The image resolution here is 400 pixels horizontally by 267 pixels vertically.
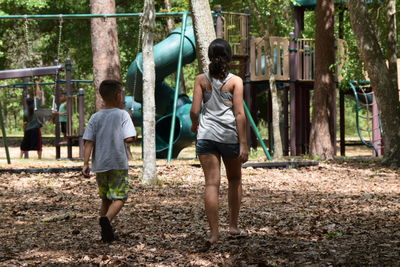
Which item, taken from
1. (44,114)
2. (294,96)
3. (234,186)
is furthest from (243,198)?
(294,96)

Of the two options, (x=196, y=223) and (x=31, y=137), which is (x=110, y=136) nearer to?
(x=196, y=223)

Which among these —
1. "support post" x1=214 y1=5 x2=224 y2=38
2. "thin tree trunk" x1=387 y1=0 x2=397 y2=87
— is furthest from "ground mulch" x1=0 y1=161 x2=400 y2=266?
"thin tree trunk" x1=387 y1=0 x2=397 y2=87

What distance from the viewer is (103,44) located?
1817 centimetres

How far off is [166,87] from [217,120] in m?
16.3

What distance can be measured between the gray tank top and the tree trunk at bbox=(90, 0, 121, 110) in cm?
1166

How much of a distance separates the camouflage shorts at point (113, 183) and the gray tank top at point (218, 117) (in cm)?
83

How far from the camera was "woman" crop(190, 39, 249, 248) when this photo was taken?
643cm

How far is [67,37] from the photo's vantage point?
35.6 m

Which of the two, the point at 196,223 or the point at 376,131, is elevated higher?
the point at 376,131

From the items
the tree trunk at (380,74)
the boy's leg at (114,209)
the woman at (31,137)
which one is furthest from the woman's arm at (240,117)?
the woman at (31,137)

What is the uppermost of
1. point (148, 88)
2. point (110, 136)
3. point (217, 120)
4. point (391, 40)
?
point (391, 40)

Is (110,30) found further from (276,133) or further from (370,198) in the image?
(370,198)

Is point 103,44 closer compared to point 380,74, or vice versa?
point 380,74

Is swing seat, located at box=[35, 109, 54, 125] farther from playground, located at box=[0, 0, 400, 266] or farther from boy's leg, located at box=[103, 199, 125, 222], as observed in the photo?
boy's leg, located at box=[103, 199, 125, 222]
